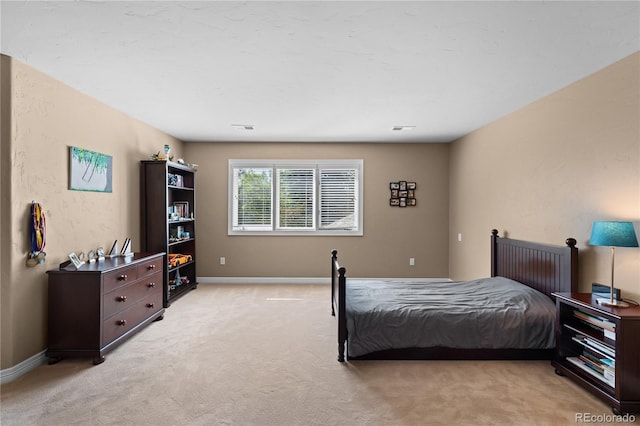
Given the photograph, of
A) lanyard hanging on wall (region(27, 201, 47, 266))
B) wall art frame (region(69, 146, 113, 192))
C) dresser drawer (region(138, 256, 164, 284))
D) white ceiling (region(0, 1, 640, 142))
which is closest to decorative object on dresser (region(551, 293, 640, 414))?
white ceiling (region(0, 1, 640, 142))

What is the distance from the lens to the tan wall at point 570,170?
8.75ft

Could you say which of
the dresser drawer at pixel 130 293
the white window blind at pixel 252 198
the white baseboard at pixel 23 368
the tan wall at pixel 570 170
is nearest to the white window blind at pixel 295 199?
the white window blind at pixel 252 198

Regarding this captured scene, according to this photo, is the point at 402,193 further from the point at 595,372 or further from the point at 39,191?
the point at 39,191

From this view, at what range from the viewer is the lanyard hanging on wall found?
286cm

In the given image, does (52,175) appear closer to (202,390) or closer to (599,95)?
(202,390)

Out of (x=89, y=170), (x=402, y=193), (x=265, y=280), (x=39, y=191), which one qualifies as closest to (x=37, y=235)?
(x=39, y=191)

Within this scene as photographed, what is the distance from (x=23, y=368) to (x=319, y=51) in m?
3.52

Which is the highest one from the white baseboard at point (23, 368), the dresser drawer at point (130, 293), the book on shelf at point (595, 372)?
the dresser drawer at point (130, 293)

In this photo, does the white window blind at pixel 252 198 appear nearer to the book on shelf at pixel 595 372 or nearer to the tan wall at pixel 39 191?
the tan wall at pixel 39 191

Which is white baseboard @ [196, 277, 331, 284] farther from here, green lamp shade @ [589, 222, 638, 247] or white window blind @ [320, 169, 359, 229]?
green lamp shade @ [589, 222, 638, 247]

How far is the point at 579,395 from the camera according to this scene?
2.54m

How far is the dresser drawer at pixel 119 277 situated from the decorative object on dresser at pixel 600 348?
3.99m

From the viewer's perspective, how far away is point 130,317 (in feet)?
11.6

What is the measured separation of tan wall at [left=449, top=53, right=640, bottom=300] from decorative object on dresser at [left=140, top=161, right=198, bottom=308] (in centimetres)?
452
